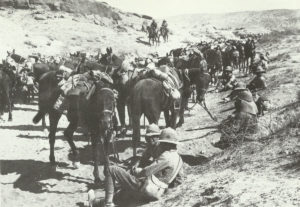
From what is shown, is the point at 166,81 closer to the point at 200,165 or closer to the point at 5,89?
the point at 200,165

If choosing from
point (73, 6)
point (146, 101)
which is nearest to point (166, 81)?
point (146, 101)

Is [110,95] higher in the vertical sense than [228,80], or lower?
higher

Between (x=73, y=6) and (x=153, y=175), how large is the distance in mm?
55355

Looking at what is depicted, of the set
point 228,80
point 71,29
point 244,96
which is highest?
point 71,29

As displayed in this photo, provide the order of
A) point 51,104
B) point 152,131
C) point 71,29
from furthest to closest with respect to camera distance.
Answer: point 71,29 → point 51,104 → point 152,131

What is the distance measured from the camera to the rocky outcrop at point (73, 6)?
→ 190ft

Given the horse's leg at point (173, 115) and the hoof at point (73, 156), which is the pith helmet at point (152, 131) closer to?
the hoof at point (73, 156)

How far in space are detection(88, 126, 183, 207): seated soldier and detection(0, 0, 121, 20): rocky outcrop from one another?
177 feet

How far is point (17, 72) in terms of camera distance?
19.1 metres

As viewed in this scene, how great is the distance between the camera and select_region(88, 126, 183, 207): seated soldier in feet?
23.6

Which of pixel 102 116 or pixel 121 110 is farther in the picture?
pixel 121 110

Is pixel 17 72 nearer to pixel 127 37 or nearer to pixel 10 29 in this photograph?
pixel 10 29

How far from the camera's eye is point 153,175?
284 inches

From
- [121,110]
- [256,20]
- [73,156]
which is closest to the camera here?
[73,156]
